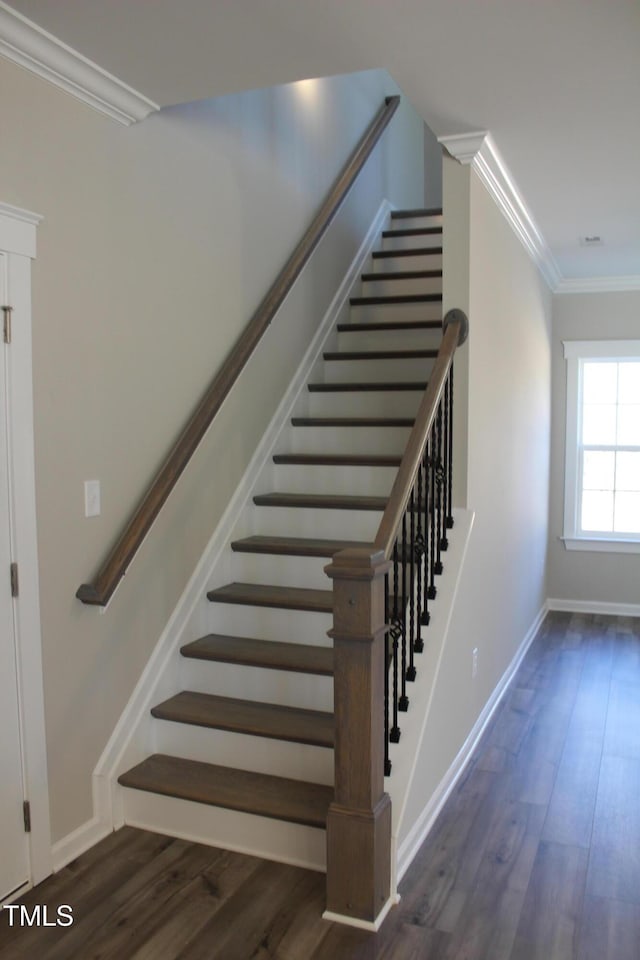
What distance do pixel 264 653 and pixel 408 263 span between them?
3.13 meters

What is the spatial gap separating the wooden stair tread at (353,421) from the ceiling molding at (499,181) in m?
1.11

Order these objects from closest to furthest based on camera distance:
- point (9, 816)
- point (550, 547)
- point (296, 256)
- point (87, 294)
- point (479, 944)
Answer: point (479, 944)
point (9, 816)
point (87, 294)
point (296, 256)
point (550, 547)

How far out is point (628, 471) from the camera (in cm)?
593

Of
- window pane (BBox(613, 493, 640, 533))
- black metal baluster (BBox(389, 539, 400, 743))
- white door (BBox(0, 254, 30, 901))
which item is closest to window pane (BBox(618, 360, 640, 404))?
window pane (BBox(613, 493, 640, 533))

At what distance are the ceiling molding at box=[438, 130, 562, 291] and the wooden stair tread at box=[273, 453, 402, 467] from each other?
1.27 m

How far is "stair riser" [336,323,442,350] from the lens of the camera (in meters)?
4.50

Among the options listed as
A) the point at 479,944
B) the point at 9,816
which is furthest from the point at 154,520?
the point at 479,944

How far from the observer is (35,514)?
2342mm

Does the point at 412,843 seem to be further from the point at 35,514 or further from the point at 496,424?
the point at 496,424

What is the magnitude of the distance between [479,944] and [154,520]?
164 centimetres

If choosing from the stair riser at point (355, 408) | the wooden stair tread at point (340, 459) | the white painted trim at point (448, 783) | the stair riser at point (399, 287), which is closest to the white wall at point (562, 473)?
the stair riser at point (399, 287)

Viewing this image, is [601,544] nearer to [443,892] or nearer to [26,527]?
[443,892]

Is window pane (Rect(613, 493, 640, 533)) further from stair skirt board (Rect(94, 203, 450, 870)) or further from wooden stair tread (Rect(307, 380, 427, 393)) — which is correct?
wooden stair tread (Rect(307, 380, 427, 393))

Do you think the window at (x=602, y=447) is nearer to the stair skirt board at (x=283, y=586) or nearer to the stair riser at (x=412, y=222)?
the stair riser at (x=412, y=222)
